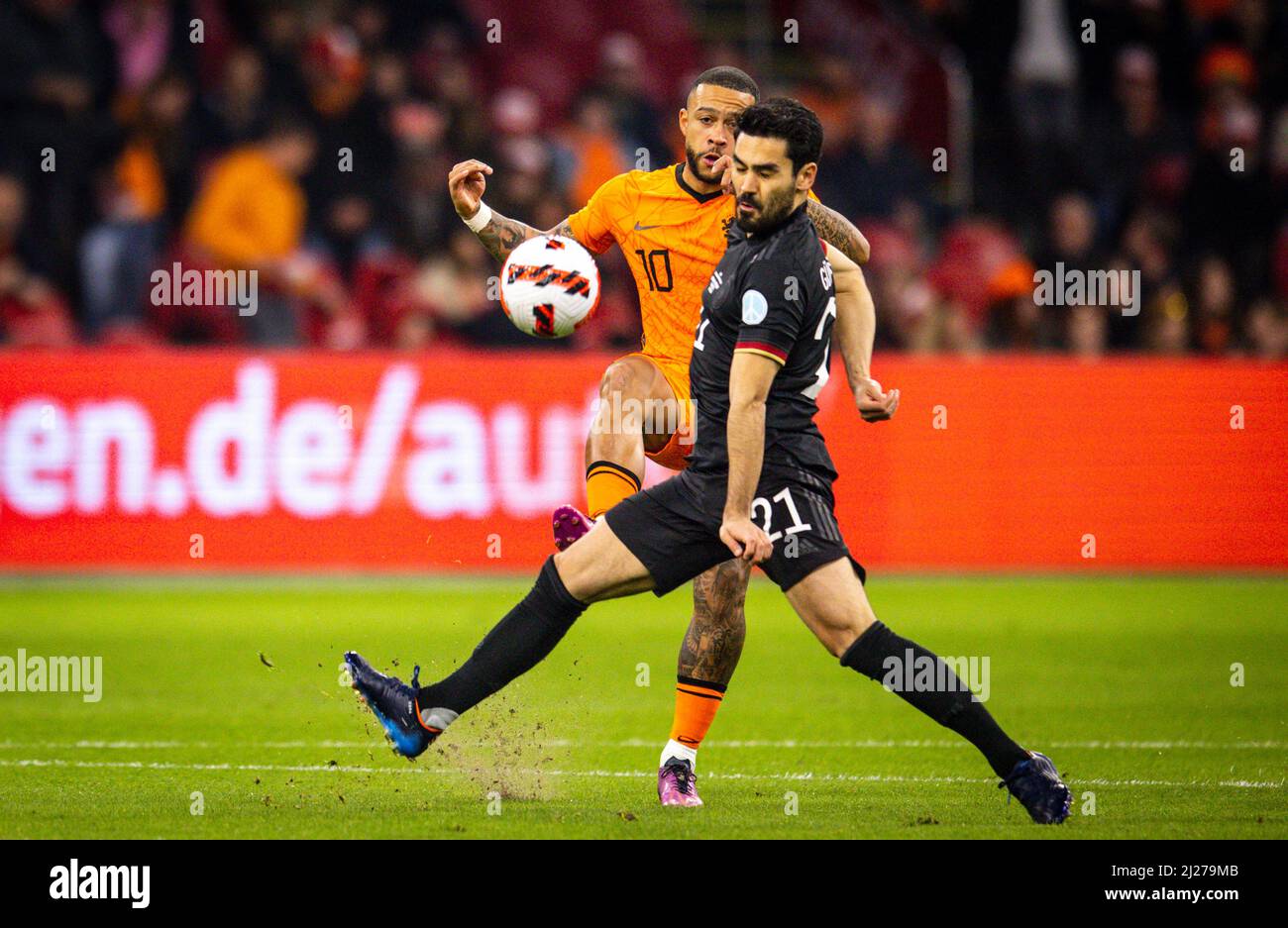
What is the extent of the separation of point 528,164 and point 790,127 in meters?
10.8

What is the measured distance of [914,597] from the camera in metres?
14.8

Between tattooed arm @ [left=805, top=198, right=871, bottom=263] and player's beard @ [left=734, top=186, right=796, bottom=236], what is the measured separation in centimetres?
102

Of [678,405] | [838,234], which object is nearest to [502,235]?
[678,405]

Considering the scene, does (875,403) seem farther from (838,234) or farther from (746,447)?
(838,234)

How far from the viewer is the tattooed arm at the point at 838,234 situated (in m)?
7.69

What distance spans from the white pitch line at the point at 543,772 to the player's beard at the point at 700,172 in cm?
244

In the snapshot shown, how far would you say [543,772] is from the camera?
8031 millimetres

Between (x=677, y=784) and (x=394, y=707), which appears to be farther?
(x=677, y=784)

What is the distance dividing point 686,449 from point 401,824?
7.10ft

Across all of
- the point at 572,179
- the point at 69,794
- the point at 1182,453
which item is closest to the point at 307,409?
the point at 572,179

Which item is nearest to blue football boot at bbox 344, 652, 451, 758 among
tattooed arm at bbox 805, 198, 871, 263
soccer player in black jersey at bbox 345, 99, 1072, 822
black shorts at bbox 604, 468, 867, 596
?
soccer player in black jersey at bbox 345, 99, 1072, 822

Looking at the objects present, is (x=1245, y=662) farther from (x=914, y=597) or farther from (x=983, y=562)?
(x=983, y=562)

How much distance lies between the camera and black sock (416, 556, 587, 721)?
6.88 m

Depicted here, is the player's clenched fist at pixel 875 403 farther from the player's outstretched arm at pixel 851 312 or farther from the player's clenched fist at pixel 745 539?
the player's clenched fist at pixel 745 539
